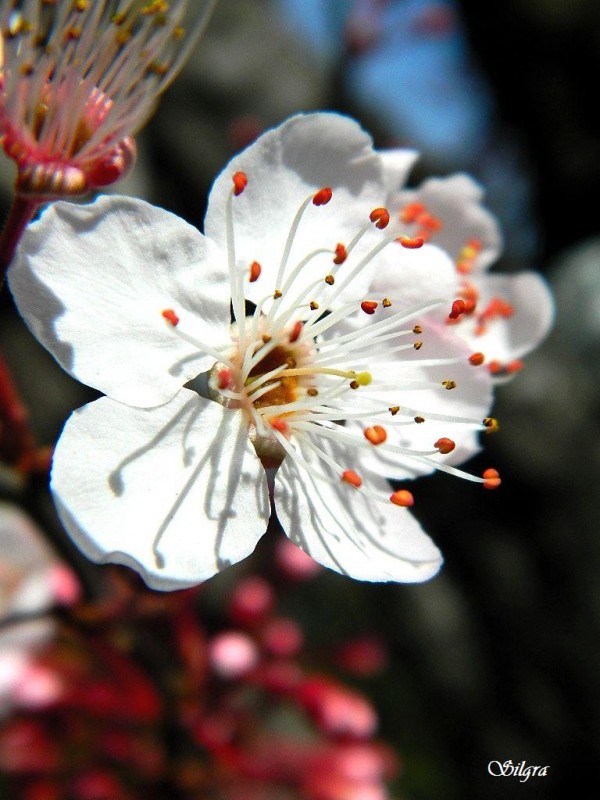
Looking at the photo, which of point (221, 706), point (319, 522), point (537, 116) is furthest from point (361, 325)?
point (537, 116)

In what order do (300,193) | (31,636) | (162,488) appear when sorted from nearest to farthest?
1. (162,488)
2. (300,193)
3. (31,636)

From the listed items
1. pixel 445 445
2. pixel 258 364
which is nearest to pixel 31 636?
pixel 258 364

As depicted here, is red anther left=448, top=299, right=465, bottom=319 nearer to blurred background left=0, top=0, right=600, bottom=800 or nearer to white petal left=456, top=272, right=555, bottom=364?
white petal left=456, top=272, right=555, bottom=364

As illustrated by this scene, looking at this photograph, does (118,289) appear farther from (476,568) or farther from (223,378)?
(476,568)

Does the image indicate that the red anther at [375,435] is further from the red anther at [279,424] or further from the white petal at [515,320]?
the white petal at [515,320]

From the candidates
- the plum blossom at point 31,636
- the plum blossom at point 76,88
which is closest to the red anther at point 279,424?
the plum blossom at point 76,88

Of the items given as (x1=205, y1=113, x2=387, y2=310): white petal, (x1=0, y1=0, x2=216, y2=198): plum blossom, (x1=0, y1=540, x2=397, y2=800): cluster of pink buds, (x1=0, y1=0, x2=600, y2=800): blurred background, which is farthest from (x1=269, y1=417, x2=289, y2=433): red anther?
(x1=0, y1=0, x2=600, y2=800): blurred background
